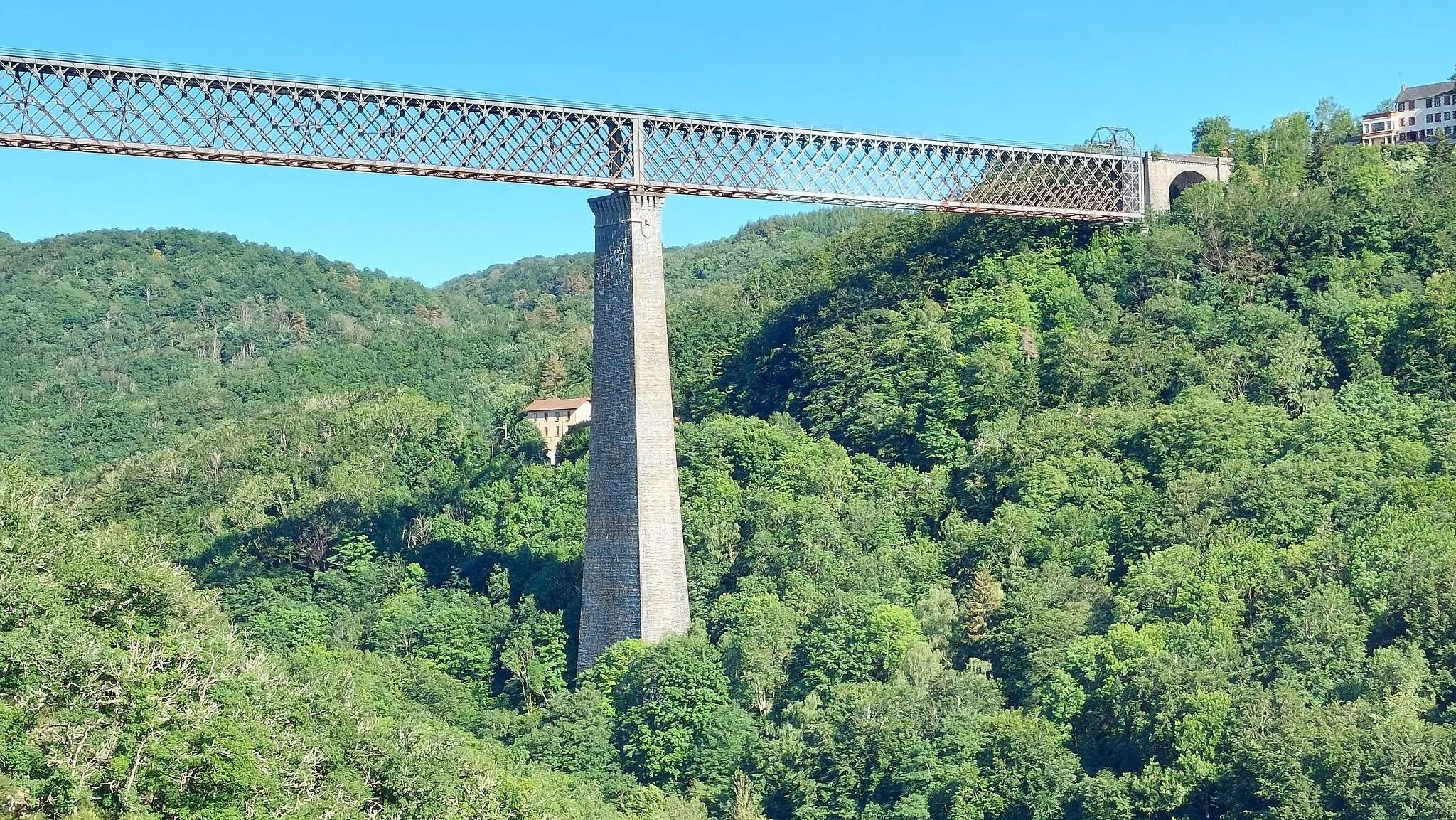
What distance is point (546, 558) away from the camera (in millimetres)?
76500

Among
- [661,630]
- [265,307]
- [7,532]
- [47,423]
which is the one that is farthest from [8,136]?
[265,307]

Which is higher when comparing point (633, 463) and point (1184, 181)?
point (1184, 181)

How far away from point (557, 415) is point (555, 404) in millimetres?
1298

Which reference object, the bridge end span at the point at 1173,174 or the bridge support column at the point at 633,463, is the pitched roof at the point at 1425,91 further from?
the bridge support column at the point at 633,463

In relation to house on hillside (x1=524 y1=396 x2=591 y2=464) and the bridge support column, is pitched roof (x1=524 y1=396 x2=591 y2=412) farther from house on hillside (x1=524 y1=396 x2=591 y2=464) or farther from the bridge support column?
the bridge support column

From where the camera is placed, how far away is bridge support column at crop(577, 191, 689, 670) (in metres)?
68.1

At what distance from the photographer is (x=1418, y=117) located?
104062 mm

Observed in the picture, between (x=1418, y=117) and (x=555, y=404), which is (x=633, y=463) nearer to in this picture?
(x=555, y=404)

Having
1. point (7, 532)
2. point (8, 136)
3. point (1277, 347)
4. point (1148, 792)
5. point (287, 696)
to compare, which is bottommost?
point (1148, 792)

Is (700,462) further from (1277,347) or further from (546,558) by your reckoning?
(1277,347)

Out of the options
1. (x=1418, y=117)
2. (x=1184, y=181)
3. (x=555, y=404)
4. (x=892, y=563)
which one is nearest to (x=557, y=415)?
(x=555, y=404)

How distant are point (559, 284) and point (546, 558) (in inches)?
4468

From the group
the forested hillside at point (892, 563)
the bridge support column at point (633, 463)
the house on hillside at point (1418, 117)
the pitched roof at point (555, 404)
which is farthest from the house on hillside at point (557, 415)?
the house on hillside at point (1418, 117)

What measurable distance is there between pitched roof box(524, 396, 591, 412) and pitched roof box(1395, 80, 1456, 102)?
43006 mm
